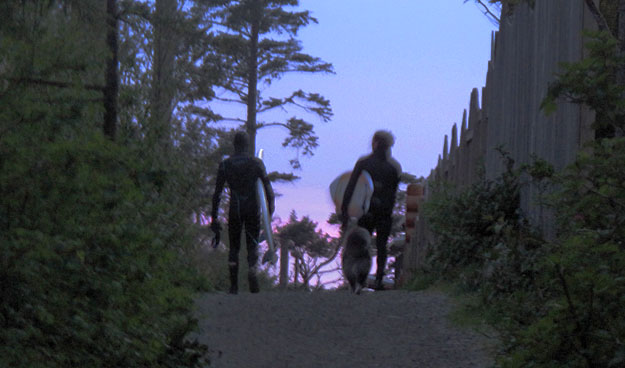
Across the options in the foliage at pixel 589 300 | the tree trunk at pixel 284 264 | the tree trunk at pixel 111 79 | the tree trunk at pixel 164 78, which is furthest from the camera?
the tree trunk at pixel 284 264

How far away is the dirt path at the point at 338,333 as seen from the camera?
21.8 ft

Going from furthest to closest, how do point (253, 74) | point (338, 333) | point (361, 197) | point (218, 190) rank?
point (253, 74) < point (218, 190) < point (361, 197) < point (338, 333)

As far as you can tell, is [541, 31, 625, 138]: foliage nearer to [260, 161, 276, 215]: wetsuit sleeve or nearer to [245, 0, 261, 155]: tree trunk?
[260, 161, 276, 215]: wetsuit sleeve

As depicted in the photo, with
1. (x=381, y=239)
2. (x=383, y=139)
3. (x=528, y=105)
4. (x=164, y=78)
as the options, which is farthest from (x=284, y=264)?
(x=528, y=105)

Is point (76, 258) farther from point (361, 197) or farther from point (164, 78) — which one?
point (164, 78)

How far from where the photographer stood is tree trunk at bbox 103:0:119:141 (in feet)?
19.5

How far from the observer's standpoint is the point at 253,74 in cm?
3306

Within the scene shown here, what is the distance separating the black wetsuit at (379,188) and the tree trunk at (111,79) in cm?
530

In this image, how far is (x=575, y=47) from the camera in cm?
782

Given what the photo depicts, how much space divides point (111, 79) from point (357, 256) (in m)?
5.59

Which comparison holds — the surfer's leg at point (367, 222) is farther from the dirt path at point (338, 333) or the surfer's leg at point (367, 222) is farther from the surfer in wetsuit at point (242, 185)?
the dirt path at point (338, 333)

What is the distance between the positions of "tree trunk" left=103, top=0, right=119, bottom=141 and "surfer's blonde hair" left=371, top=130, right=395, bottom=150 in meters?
5.48

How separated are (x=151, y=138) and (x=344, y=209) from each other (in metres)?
5.50

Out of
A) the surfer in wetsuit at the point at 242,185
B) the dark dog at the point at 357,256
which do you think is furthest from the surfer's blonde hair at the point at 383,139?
the surfer in wetsuit at the point at 242,185
